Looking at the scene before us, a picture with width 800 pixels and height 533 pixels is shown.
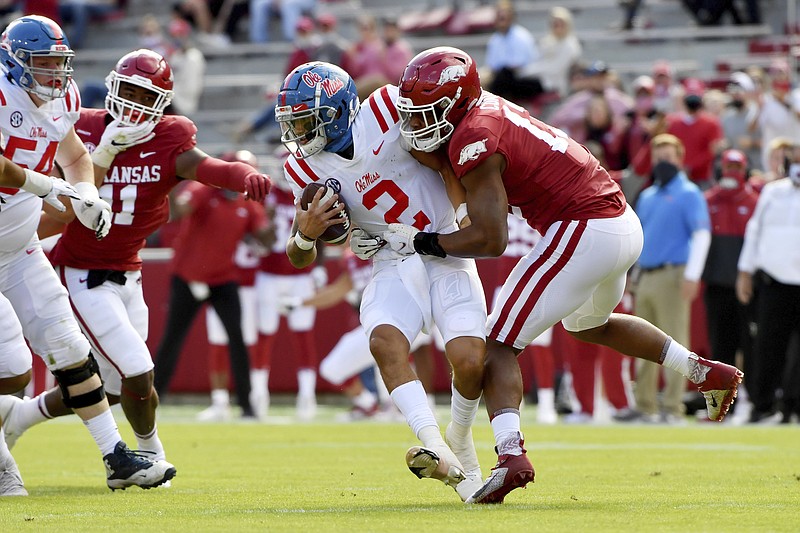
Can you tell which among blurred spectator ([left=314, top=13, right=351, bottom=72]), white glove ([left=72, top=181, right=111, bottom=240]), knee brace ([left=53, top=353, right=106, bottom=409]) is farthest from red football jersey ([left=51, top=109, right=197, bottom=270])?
blurred spectator ([left=314, top=13, right=351, bottom=72])

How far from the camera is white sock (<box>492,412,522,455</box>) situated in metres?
5.34

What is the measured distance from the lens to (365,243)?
229 inches

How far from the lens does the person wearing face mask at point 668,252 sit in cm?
1105

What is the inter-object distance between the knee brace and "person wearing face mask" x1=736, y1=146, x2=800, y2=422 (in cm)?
621

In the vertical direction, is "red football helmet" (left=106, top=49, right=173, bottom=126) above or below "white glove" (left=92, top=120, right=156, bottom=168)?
above

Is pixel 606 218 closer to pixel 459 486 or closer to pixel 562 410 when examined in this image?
pixel 459 486

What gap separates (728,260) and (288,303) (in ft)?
12.6

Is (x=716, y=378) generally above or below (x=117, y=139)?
below

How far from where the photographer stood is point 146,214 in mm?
6895

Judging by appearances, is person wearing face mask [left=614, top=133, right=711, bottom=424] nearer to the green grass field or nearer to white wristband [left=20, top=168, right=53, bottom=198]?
the green grass field

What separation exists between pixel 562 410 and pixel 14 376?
7030mm

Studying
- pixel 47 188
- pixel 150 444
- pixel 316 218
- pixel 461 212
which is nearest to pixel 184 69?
pixel 150 444

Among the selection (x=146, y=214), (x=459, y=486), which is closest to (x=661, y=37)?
(x=146, y=214)

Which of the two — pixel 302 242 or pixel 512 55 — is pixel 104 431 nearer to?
pixel 302 242
